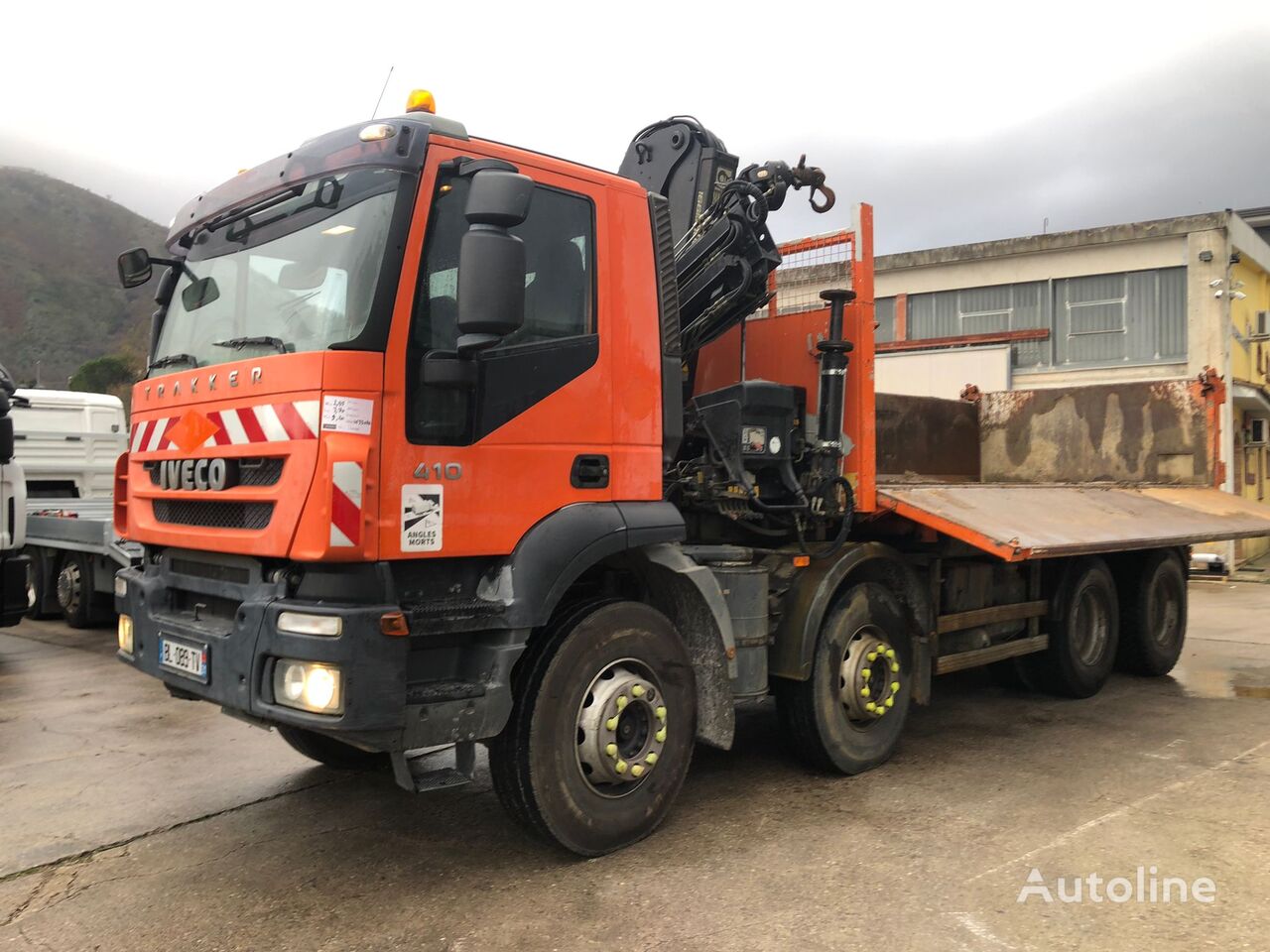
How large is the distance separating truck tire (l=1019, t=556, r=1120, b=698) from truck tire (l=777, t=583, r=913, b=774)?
6.48 ft

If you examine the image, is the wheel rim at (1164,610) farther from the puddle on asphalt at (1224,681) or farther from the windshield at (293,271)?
the windshield at (293,271)

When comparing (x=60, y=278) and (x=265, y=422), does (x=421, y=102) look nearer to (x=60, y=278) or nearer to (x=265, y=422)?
(x=265, y=422)

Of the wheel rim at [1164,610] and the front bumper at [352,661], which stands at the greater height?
the front bumper at [352,661]

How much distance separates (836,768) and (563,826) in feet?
5.99

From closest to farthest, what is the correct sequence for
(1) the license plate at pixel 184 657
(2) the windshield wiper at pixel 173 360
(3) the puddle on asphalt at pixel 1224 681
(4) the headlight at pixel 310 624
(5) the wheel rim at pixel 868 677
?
1. (4) the headlight at pixel 310 624
2. (1) the license plate at pixel 184 657
3. (2) the windshield wiper at pixel 173 360
4. (5) the wheel rim at pixel 868 677
5. (3) the puddle on asphalt at pixel 1224 681

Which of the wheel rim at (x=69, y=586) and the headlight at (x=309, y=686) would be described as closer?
the headlight at (x=309, y=686)

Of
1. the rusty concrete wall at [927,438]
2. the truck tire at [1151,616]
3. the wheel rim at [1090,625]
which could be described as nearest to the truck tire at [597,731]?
the rusty concrete wall at [927,438]

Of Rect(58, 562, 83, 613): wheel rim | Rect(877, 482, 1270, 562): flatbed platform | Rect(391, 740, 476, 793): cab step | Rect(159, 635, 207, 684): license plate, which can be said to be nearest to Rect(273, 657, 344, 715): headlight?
Rect(391, 740, 476, 793): cab step

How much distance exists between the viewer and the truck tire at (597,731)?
3.76m

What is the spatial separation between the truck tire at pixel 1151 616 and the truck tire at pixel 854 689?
333 centimetres

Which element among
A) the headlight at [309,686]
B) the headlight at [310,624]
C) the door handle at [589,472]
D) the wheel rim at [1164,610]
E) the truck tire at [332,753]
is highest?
the door handle at [589,472]

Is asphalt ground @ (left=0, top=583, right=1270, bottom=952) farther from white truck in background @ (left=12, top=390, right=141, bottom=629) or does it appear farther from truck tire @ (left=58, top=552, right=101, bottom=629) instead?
truck tire @ (left=58, top=552, right=101, bottom=629)

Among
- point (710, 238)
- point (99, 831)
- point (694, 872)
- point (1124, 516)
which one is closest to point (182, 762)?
point (99, 831)

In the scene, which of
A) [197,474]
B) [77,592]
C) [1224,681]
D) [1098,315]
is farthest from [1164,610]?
[1098,315]
